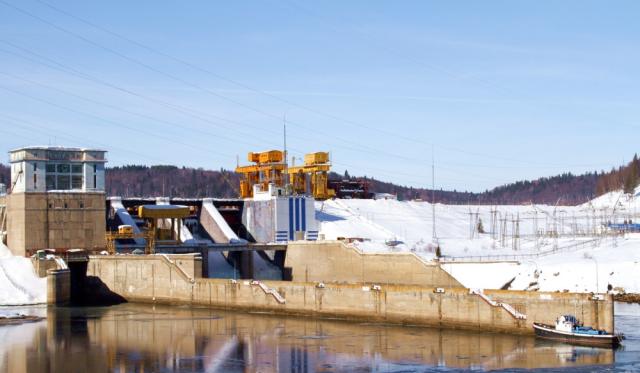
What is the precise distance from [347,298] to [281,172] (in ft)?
145

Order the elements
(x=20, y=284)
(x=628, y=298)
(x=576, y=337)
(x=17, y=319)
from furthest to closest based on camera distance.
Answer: (x=20, y=284), (x=628, y=298), (x=17, y=319), (x=576, y=337)

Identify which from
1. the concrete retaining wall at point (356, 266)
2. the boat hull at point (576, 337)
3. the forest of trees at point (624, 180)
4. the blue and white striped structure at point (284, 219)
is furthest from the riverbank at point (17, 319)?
the forest of trees at point (624, 180)

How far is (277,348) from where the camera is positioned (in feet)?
160

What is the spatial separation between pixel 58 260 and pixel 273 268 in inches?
916

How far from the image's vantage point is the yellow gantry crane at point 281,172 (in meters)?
104

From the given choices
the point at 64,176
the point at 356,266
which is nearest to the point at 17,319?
the point at 64,176

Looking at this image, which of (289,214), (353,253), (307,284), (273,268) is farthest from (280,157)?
(307,284)

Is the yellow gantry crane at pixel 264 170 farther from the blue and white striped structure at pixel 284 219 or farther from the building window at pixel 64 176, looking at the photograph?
the building window at pixel 64 176

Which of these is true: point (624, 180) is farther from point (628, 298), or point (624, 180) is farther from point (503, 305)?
point (503, 305)

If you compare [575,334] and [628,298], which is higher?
[628,298]

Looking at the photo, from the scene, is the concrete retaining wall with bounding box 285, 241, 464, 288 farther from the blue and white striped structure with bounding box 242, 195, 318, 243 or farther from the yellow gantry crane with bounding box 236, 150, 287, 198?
the yellow gantry crane with bounding box 236, 150, 287, 198

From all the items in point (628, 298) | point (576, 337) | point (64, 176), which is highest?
point (64, 176)

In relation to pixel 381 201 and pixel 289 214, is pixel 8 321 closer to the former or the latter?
pixel 289 214

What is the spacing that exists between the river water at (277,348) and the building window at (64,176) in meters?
21.0
